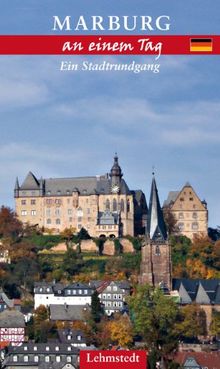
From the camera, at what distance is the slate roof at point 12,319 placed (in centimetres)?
8525

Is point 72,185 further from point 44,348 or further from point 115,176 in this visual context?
point 44,348

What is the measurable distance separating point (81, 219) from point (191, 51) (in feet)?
224

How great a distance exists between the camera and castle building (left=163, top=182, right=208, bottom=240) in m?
102

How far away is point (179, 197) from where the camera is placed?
4055 inches

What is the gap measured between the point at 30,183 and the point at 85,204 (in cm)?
470

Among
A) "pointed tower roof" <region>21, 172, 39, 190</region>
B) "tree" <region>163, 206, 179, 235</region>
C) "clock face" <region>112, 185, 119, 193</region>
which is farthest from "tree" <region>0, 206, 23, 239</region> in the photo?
"tree" <region>163, 206, 179, 235</region>

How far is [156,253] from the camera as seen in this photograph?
3625 inches

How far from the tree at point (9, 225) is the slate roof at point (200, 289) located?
14490mm

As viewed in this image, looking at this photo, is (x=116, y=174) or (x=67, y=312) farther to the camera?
(x=116, y=174)

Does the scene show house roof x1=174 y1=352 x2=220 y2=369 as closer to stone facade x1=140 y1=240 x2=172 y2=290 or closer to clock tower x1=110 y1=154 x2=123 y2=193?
stone facade x1=140 y1=240 x2=172 y2=290

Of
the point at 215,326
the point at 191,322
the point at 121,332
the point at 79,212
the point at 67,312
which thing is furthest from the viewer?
the point at 79,212

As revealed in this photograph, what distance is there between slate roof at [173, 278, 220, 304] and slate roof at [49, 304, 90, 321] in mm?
6329

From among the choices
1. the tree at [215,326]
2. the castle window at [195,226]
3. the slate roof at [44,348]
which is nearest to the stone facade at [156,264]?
the tree at [215,326]

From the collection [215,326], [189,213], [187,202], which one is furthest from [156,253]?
[187,202]
